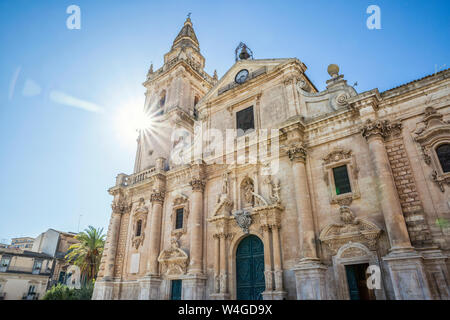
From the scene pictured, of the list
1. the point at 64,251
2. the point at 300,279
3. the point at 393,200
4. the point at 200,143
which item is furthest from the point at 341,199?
the point at 64,251

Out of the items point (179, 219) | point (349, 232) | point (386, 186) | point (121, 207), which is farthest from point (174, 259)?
point (386, 186)

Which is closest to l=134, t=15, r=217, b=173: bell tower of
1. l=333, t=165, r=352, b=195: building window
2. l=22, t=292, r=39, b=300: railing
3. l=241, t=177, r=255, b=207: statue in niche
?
l=241, t=177, r=255, b=207: statue in niche

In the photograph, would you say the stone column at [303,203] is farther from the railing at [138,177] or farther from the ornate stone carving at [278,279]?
the railing at [138,177]

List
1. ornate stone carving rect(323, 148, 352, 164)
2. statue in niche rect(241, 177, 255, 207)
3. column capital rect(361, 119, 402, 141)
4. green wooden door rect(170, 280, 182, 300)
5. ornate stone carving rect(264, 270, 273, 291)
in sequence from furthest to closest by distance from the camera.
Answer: green wooden door rect(170, 280, 182, 300) < statue in niche rect(241, 177, 255, 207) < ornate stone carving rect(323, 148, 352, 164) < ornate stone carving rect(264, 270, 273, 291) < column capital rect(361, 119, 402, 141)

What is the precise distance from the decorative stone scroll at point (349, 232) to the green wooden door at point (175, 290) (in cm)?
856

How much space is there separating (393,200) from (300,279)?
468 cm

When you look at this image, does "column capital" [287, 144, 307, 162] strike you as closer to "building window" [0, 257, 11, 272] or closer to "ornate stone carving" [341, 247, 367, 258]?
"ornate stone carving" [341, 247, 367, 258]

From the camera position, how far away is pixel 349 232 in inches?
482

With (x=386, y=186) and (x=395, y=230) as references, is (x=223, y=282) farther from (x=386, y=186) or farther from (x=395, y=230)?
(x=386, y=186)

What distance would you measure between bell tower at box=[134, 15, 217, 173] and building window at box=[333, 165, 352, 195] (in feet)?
40.5

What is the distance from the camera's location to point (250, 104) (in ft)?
61.3

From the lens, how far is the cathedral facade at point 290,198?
1130 cm

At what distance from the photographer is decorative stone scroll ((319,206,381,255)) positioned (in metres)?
11.7
